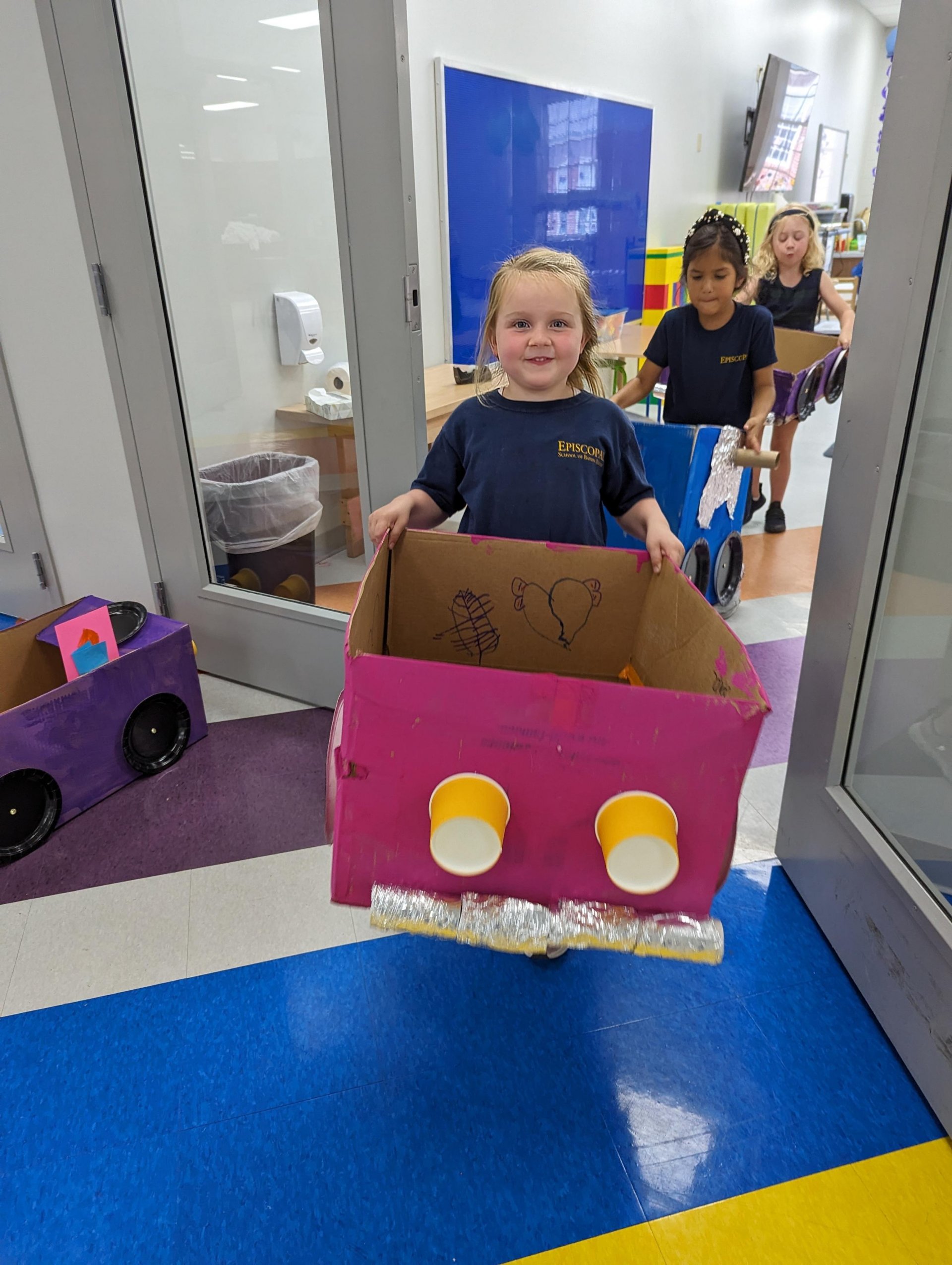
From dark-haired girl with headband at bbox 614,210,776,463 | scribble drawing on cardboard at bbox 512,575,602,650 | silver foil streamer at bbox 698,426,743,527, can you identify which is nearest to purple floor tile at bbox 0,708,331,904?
scribble drawing on cardboard at bbox 512,575,602,650

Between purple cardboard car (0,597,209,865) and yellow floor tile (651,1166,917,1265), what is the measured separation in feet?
4.75

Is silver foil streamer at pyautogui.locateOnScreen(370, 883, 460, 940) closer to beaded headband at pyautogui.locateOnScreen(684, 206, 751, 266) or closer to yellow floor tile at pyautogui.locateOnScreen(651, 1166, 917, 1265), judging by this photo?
yellow floor tile at pyautogui.locateOnScreen(651, 1166, 917, 1265)

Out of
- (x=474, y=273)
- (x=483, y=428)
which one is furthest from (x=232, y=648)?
(x=474, y=273)

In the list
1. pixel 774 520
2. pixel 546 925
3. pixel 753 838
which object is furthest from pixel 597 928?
pixel 774 520

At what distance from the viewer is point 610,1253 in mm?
1011

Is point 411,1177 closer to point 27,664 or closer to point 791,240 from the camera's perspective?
point 27,664

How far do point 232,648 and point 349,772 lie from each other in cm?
166

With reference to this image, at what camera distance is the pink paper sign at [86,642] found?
5.82 ft

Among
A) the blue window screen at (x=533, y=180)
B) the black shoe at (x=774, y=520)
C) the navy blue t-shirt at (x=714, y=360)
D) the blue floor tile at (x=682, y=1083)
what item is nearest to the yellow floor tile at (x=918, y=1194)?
the blue floor tile at (x=682, y=1083)

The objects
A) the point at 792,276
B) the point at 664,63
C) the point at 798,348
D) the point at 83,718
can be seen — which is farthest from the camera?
the point at 664,63

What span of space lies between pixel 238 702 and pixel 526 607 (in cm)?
134

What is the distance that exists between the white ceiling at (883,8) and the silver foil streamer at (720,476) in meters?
9.15

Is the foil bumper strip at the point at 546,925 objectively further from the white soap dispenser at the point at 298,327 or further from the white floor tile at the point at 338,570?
the white soap dispenser at the point at 298,327

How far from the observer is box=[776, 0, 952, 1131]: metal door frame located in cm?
110
